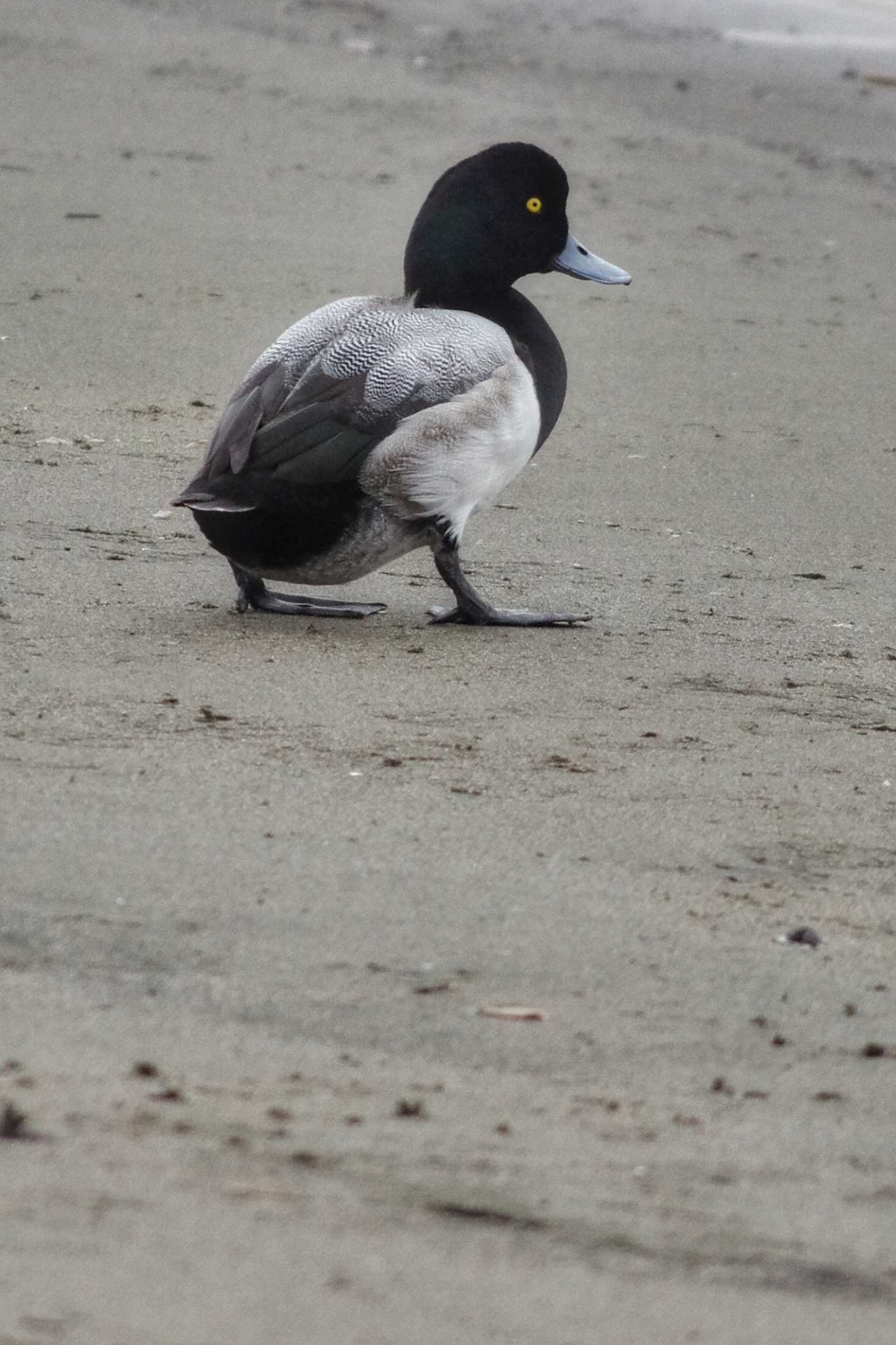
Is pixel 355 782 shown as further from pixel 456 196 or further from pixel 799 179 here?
pixel 799 179

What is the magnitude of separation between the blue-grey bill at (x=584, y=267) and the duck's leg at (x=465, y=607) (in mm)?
1027

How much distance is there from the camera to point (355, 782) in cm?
345

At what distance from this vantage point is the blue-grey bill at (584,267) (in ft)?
17.5

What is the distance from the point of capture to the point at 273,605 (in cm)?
470

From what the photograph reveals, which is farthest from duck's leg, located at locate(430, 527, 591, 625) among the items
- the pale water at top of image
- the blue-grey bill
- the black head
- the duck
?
the pale water at top of image

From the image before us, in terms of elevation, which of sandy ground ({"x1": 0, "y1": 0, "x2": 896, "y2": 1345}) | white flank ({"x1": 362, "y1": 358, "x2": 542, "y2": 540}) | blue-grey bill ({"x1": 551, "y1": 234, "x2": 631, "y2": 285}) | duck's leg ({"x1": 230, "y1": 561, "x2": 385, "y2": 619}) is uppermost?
blue-grey bill ({"x1": 551, "y1": 234, "x2": 631, "y2": 285})

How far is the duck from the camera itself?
4441 millimetres

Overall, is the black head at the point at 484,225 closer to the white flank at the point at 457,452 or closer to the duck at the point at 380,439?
the duck at the point at 380,439

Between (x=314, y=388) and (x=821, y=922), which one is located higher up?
(x=314, y=388)

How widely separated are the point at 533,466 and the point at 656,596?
1.21 m

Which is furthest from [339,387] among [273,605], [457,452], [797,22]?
[797,22]

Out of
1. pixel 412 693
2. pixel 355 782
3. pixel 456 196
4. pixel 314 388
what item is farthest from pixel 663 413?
pixel 355 782

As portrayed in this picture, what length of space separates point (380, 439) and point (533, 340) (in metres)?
0.60

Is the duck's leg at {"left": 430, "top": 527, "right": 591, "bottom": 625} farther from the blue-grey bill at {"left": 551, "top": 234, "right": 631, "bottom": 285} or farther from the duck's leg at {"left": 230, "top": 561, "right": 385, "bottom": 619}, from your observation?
the blue-grey bill at {"left": 551, "top": 234, "right": 631, "bottom": 285}
